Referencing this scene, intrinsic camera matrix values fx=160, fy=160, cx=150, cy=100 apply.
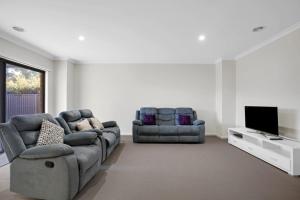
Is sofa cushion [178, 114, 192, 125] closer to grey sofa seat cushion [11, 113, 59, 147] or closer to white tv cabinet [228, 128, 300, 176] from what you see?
white tv cabinet [228, 128, 300, 176]

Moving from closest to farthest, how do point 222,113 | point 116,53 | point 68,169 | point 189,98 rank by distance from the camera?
point 68,169 → point 116,53 → point 222,113 → point 189,98

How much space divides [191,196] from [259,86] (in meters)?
3.41

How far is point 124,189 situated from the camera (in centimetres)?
219

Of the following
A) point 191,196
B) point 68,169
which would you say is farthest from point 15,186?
point 191,196

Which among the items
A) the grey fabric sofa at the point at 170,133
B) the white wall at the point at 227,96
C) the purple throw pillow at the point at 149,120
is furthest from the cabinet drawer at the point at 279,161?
the purple throw pillow at the point at 149,120

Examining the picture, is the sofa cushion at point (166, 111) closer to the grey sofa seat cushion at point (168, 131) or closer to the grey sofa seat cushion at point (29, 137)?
the grey sofa seat cushion at point (168, 131)

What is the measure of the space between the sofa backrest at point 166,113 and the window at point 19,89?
295 cm


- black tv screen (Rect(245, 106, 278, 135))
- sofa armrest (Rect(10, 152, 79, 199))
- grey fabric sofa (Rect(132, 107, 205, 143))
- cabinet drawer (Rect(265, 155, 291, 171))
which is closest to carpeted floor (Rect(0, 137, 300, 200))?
cabinet drawer (Rect(265, 155, 291, 171))

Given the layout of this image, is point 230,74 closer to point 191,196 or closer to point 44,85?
point 191,196

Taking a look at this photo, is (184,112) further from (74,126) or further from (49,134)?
(49,134)

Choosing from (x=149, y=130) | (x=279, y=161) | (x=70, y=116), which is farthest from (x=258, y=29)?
(x=70, y=116)

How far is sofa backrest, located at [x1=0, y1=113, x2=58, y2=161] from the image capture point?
191 cm

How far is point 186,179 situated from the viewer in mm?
2461

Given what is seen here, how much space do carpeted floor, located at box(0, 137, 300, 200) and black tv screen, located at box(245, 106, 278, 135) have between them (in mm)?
686
